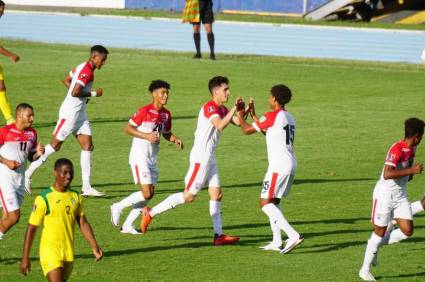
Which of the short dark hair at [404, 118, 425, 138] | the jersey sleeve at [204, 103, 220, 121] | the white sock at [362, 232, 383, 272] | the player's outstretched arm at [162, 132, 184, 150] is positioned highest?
the jersey sleeve at [204, 103, 220, 121]

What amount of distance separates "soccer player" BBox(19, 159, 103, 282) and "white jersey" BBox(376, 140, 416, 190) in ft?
12.3

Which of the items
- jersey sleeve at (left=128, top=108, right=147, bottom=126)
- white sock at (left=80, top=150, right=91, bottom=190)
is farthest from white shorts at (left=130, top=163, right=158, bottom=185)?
white sock at (left=80, top=150, right=91, bottom=190)

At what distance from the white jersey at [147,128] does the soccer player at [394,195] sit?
3327 mm

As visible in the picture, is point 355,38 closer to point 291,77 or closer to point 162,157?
point 291,77

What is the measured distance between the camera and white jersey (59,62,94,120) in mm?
17639

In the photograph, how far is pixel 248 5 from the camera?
173 feet

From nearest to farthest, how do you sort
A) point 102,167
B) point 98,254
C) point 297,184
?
point 98,254 < point 297,184 < point 102,167

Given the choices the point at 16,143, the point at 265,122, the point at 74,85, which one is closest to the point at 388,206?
the point at 265,122

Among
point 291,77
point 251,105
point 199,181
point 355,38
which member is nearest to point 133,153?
point 199,181

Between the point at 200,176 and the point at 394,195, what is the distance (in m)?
2.68

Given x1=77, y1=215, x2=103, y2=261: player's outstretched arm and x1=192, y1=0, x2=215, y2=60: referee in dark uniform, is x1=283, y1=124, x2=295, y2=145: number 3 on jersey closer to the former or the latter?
x1=77, y1=215, x2=103, y2=261: player's outstretched arm

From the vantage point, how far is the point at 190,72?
31766 mm

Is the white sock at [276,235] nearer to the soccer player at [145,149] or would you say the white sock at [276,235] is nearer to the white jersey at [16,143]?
the soccer player at [145,149]

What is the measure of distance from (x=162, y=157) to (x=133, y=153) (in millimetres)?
6011
